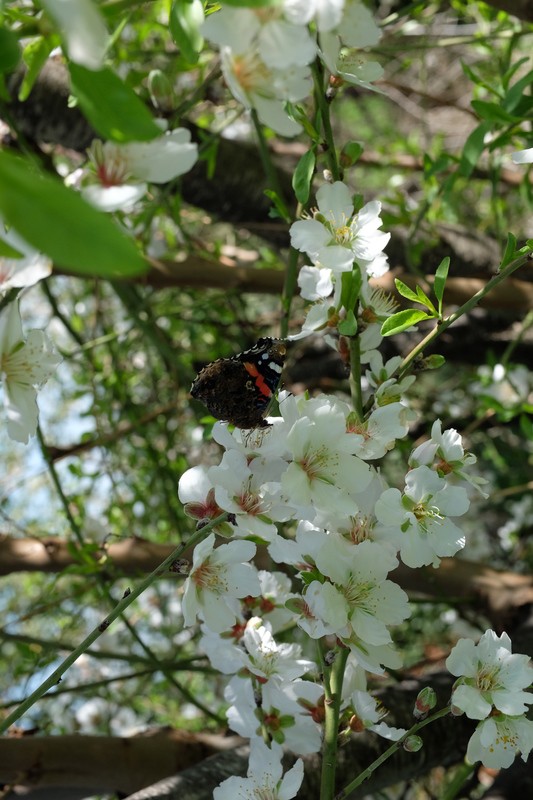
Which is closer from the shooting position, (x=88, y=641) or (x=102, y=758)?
(x=88, y=641)

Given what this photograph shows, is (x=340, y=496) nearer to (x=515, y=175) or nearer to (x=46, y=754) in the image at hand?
(x=46, y=754)

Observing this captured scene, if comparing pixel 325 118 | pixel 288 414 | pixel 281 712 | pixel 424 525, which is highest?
pixel 325 118

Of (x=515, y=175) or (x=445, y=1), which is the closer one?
(x=515, y=175)

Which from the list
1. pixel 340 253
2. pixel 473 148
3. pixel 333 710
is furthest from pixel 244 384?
pixel 473 148

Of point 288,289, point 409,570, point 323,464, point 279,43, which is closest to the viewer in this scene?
point 279,43

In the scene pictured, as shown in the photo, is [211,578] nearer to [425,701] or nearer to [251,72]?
[425,701]

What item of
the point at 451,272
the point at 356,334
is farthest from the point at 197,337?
the point at 356,334
